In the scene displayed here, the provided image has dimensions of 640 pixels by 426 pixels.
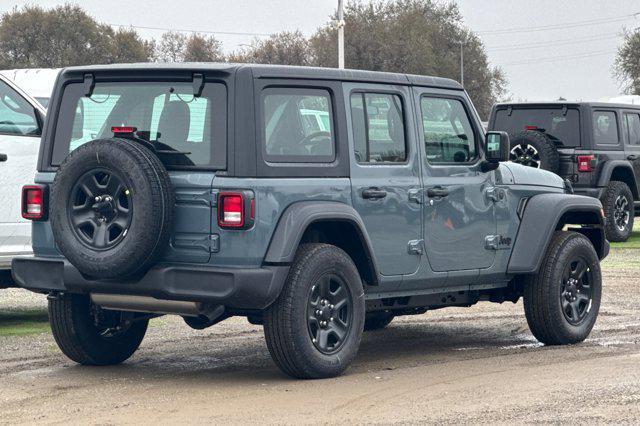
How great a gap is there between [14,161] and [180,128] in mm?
2832

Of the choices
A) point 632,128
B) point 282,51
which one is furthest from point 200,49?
point 632,128

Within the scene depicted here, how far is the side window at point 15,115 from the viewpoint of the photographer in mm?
10258

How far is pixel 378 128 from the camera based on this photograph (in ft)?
28.0

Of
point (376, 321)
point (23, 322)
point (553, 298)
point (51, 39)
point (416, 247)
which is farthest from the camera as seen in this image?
point (51, 39)

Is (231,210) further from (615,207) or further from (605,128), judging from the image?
(615,207)

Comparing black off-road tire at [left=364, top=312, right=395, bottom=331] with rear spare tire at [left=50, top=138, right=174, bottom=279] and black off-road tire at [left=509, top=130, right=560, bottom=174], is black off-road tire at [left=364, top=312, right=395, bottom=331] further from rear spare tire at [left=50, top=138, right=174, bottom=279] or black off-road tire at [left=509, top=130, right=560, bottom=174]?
black off-road tire at [left=509, top=130, right=560, bottom=174]

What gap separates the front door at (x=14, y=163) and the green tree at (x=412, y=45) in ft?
213

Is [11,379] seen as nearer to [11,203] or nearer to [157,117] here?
[157,117]

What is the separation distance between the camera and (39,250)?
27.3 ft

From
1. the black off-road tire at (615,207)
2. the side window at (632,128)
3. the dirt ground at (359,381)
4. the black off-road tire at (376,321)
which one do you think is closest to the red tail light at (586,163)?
the black off-road tire at (615,207)

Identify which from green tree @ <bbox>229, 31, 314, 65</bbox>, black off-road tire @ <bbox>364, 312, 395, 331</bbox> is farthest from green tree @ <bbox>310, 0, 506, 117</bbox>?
black off-road tire @ <bbox>364, 312, 395, 331</bbox>

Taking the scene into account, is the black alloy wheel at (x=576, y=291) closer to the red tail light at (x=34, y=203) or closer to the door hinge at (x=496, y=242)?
the door hinge at (x=496, y=242)

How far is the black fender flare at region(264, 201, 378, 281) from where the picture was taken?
7.56 m

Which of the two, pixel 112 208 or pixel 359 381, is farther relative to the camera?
pixel 359 381
